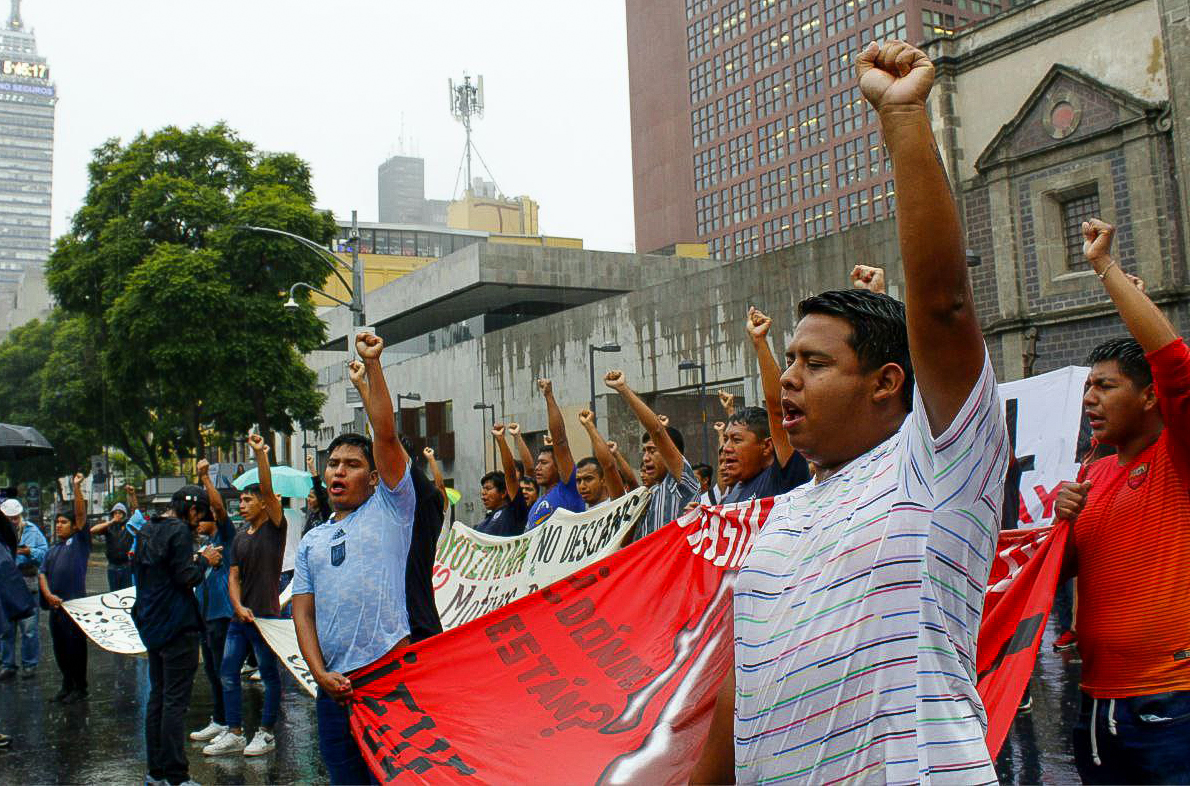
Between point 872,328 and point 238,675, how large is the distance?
7.05m

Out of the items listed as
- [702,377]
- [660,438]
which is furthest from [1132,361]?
[702,377]

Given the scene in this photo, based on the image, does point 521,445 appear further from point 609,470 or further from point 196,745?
point 196,745

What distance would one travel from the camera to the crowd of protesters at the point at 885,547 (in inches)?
70.6

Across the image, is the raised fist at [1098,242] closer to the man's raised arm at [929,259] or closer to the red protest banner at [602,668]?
the red protest banner at [602,668]

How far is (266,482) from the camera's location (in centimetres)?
775

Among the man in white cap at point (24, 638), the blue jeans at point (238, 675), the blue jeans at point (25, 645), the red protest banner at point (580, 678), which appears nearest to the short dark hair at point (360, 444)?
the red protest banner at point (580, 678)

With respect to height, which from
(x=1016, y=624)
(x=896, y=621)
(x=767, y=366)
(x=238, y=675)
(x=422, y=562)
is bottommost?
(x=238, y=675)

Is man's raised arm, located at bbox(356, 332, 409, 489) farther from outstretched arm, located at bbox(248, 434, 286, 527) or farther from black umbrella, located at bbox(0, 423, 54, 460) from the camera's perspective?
black umbrella, located at bbox(0, 423, 54, 460)

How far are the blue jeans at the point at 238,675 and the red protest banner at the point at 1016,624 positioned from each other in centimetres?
591

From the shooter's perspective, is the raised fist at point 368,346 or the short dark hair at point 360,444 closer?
the raised fist at point 368,346

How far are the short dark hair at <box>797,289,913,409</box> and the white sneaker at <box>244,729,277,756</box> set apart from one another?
22.3 feet

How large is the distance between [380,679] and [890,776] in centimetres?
309

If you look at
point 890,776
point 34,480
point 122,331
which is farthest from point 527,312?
point 890,776

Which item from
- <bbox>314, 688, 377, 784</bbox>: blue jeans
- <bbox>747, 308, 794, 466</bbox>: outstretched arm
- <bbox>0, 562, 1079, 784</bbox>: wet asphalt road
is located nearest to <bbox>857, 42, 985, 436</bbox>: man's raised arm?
<bbox>747, 308, 794, 466</bbox>: outstretched arm
